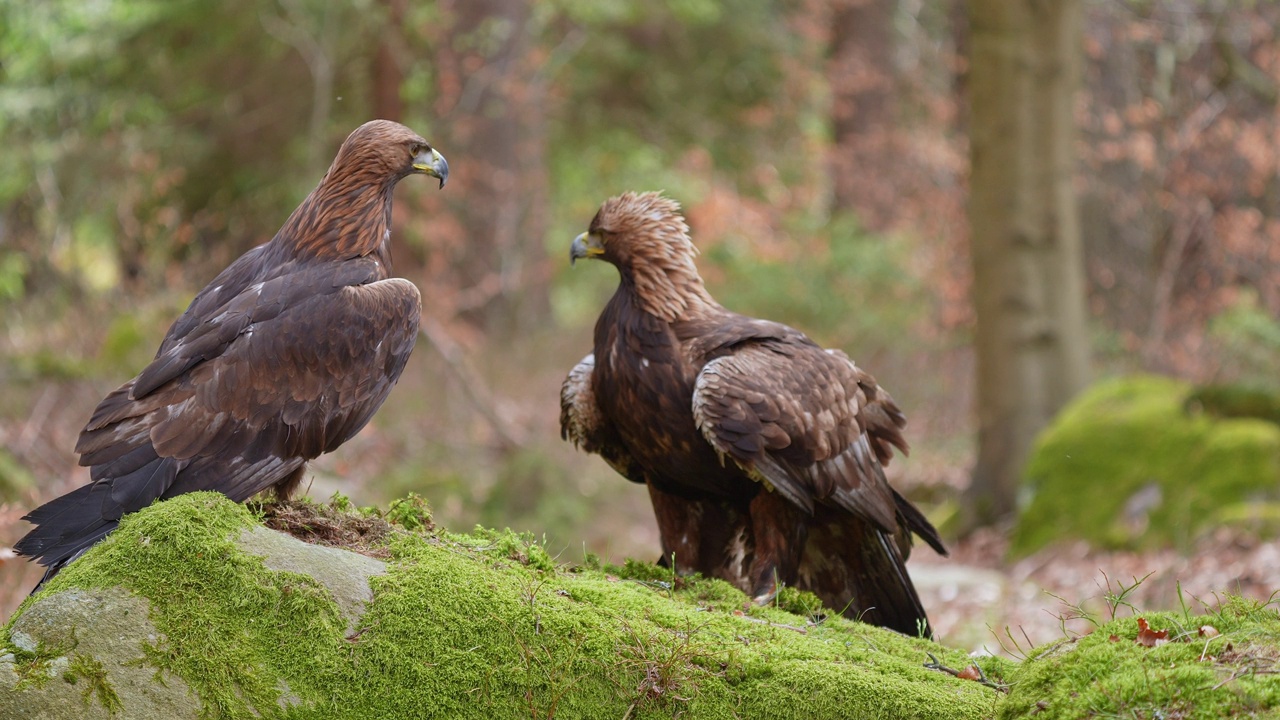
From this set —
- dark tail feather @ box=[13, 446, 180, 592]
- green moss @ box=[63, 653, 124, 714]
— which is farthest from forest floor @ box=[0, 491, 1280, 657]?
green moss @ box=[63, 653, 124, 714]

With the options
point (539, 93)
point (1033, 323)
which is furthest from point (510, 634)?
point (539, 93)

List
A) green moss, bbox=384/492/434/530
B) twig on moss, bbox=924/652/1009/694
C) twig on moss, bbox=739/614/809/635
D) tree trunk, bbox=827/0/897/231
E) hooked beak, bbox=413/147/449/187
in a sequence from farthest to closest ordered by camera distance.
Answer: tree trunk, bbox=827/0/897/231, hooked beak, bbox=413/147/449/187, green moss, bbox=384/492/434/530, twig on moss, bbox=739/614/809/635, twig on moss, bbox=924/652/1009/694

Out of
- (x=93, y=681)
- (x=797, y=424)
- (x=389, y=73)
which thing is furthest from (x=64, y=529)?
(x=389, y=73)

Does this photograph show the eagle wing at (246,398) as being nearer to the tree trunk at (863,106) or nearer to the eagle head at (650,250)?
the eagle head at (650,250)

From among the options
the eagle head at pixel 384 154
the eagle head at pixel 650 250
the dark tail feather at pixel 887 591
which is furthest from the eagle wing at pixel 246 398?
the dark tail feather at pixel 887 591

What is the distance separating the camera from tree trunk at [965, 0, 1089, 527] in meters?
11.5

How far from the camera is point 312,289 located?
15.1 ft

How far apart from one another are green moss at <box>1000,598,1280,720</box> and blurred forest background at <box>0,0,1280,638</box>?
770cm

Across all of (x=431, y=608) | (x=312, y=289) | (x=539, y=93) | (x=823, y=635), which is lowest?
(x=431, y=608)

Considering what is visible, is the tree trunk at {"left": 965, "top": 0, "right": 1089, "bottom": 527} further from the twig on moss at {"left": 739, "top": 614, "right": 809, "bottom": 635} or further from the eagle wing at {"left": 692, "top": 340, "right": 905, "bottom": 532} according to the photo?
the twig on moss at {"left": 739, "top": 614, "right": 809, "bottom": 635}

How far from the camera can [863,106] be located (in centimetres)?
2436

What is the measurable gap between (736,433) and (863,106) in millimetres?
20262

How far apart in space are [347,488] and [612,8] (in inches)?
390

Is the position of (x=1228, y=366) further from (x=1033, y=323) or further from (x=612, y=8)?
(x=612, y=8)
